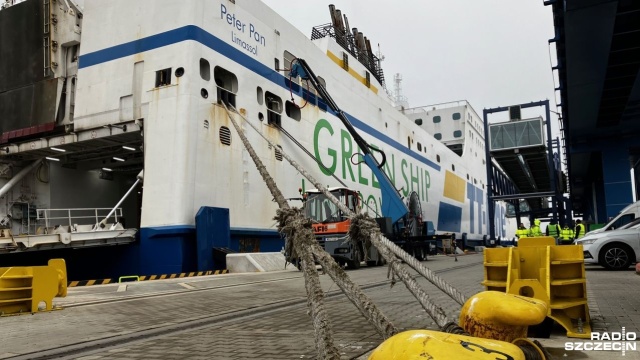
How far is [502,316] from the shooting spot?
8.89 feet

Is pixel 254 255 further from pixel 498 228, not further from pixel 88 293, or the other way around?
pixel 498 228

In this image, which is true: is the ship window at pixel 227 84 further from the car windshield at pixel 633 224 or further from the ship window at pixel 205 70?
the car windshield at pixel 633 224

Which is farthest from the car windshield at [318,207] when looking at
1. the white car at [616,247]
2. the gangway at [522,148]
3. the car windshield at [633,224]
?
the gangway at [522,148]

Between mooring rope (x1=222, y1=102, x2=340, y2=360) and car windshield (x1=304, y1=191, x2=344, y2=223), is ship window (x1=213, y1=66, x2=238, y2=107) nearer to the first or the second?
car windshield (x1=304, y1=191, x2=344, y2=223)

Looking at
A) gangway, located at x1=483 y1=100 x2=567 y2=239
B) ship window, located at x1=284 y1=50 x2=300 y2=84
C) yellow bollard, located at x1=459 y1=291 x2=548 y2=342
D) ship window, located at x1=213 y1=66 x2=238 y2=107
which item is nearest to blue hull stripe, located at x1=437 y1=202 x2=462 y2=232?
gangway, located at x1=483 y1=100 x2=567 y2=239

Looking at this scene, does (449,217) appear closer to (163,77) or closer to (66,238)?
(163,77)

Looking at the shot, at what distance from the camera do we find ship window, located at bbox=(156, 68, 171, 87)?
46.5 ft

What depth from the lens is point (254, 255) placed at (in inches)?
549

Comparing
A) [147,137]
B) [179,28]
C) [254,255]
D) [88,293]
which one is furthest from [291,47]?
[88,293]

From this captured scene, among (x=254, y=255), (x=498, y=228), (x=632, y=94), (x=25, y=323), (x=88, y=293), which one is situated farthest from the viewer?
(x=498, y=228)

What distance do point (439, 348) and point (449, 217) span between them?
35968mm

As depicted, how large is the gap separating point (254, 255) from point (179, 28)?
23.0ft

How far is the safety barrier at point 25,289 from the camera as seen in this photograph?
22.6ft

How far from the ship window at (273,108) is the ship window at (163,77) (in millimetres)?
4045
